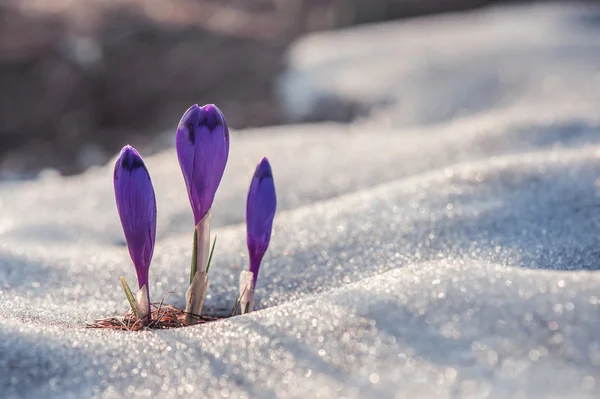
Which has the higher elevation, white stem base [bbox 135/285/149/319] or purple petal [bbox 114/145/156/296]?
purple petal [bbox 114/145/156/296]

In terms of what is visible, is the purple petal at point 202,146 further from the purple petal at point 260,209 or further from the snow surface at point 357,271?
the snow surface at point 357,271

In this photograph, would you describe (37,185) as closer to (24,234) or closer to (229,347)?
(24,234)

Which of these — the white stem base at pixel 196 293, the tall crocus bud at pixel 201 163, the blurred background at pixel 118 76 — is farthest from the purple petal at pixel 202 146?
the blurred background at pixel 118 76

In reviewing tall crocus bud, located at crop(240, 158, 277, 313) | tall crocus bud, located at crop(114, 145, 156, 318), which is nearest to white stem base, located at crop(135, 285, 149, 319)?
tall crocus bud, located at crop(114, 145, 156, 318)

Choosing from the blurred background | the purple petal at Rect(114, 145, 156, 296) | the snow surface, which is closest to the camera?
the snow surface

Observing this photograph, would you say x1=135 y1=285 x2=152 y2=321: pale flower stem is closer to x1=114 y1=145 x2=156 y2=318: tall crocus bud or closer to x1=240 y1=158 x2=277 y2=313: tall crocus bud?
x1=114 y1=145 x2=156 y2=318: tall crocus bud

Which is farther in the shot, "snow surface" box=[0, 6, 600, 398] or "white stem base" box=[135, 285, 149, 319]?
"white stem base" box=[135, 285, 149, 319]

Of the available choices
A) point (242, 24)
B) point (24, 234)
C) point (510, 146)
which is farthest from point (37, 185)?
point (242, 24)
